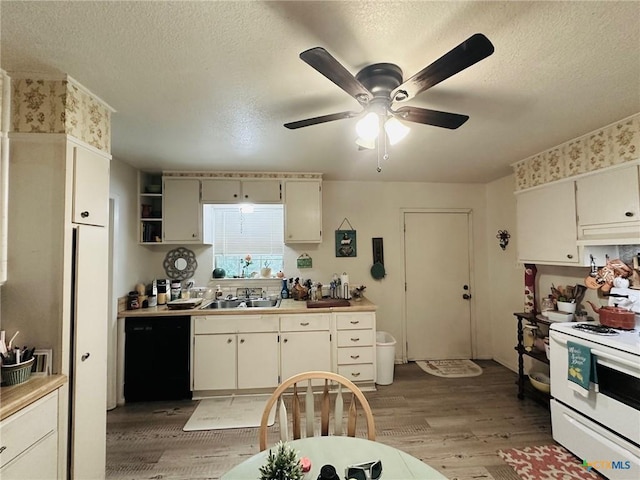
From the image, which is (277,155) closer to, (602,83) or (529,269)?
(602,83)

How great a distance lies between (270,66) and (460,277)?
363 cm

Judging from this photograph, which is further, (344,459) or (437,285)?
(437,285)

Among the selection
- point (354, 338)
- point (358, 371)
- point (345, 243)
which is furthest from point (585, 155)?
point (358, 371)

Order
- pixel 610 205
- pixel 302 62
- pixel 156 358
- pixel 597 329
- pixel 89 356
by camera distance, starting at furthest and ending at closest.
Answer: pixel 156 358 < pixel 610 205 < pixel 597 329 < pixel 89 356 < pixel 302 62

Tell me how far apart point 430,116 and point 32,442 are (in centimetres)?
253

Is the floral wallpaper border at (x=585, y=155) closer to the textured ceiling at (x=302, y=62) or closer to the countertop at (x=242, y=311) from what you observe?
the textured ceiling at (x=302, y=62)

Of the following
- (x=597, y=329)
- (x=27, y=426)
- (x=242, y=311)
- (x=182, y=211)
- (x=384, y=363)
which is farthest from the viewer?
(x=182, y=211)

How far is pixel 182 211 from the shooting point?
325 centimetres

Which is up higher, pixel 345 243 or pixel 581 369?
pixel 345 243


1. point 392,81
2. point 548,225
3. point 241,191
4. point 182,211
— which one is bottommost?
point 548,225

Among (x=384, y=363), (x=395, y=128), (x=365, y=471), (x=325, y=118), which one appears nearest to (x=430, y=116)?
(x=395, y=128)

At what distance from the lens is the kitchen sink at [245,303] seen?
3.20m

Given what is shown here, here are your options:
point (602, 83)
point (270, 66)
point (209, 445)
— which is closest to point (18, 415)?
point (209, 445)

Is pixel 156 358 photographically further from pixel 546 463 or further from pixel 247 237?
pixel 546 463
